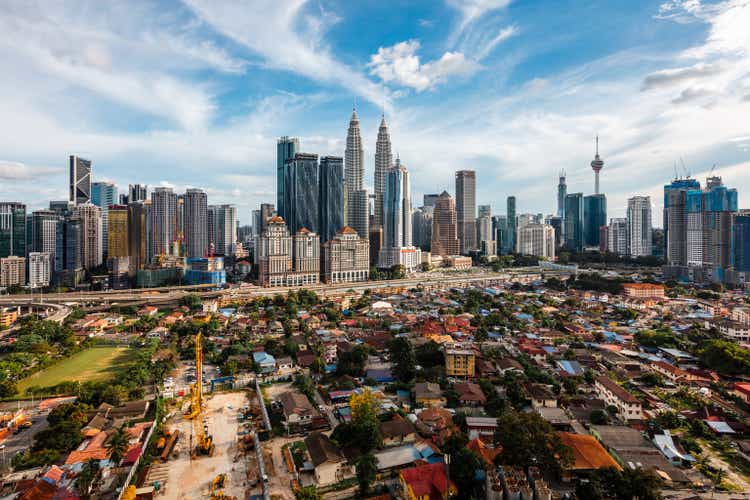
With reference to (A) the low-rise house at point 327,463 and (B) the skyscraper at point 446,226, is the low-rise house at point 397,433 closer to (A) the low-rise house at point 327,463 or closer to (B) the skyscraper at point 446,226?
(A) the low-rise house at point 327,463

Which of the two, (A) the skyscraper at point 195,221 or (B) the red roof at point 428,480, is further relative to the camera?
(A) the skyscraper at point 195,221

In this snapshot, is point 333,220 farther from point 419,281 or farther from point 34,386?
point 34,386

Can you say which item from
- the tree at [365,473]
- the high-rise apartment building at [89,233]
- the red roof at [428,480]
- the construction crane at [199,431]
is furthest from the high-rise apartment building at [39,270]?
the red roof at [428,480]

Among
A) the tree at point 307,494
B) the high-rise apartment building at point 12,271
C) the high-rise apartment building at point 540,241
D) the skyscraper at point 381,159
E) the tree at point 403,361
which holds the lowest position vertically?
the tree at point 307,494

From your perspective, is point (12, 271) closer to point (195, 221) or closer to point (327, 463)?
point (195, 221)

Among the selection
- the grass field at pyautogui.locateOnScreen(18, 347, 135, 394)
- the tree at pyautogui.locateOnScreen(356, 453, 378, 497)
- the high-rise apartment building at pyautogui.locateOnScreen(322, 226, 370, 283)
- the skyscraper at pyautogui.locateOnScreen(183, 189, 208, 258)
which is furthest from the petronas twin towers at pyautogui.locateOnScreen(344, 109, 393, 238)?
the tree at pyautogui.locateOnScreen(356, 453, 378, 497)

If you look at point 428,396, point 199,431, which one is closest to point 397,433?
point 428,396

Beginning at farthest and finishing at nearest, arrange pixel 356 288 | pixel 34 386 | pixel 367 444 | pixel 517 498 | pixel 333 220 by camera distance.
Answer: pixel 333 220
pixel 356 288
pixel 34 386
pixel 367 444
pixel 517 498

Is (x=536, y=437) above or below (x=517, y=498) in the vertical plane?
above

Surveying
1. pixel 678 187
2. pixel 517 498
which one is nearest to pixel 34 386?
pixel 517 498
